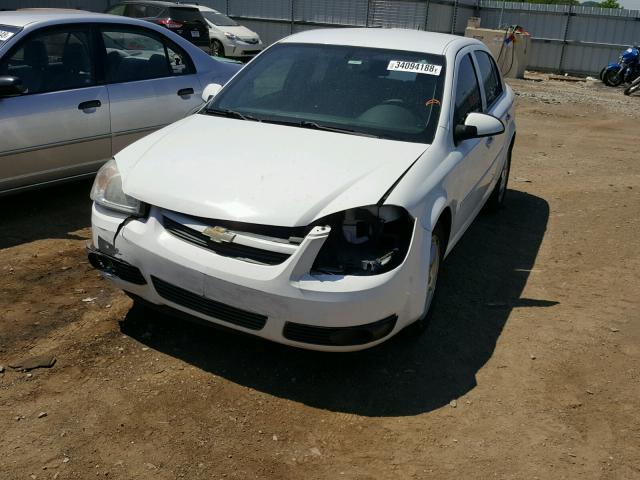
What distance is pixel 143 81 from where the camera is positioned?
6.36m

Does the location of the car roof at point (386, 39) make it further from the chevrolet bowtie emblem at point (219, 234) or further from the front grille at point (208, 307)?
the front grille at point (208, 307)

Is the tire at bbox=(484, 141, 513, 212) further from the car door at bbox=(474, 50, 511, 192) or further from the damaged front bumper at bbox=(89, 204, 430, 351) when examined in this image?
the damaged front bumper at bbox=(89, 204, 430, 351)

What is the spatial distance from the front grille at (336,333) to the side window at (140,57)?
3759mm

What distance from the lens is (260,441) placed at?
313cm

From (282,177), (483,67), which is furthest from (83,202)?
(483,67)

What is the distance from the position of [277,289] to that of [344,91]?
6.04ft

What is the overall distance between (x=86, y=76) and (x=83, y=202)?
1.12 metres

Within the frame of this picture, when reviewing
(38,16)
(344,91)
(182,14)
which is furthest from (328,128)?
(182,14)

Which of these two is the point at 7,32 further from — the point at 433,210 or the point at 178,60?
the point at 433,210

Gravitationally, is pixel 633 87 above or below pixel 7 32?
below

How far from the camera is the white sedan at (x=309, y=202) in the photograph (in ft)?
10.7

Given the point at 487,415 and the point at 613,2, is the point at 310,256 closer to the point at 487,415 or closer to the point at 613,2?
the point at 487,415

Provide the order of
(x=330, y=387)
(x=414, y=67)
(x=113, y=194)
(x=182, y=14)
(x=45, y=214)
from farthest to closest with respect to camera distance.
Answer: (x=182, y=14)
(x=45, y=214)
(x=414, y=67)
(x=113, y=194)
(x=330, y=387)

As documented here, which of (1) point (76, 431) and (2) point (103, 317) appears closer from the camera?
(1) point (76, 431)
